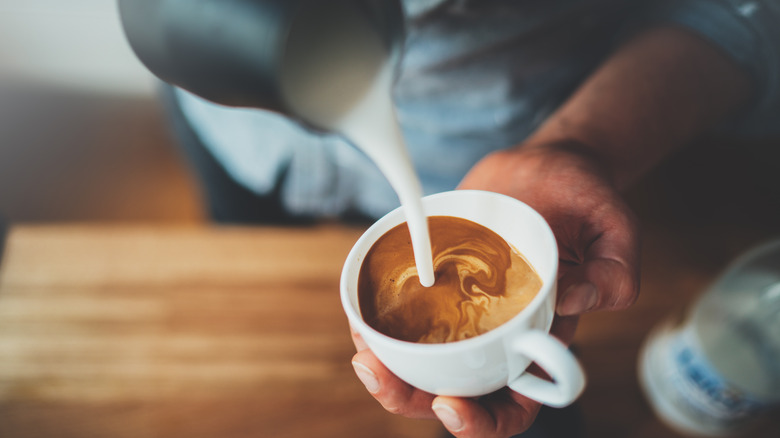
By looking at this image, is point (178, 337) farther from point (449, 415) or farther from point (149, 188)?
point (149, 188)

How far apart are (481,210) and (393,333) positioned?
0.16 metres

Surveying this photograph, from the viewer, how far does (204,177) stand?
111cm

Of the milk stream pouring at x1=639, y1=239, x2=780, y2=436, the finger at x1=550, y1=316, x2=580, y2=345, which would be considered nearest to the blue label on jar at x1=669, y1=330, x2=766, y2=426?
the milk stream pouring at x1=639, y1=239, x2=780, y2=436

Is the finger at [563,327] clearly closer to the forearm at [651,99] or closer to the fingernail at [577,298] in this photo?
the fingernail at [577,298]

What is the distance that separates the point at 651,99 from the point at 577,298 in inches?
16.8

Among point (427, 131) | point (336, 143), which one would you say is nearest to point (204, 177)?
point (336, 143)

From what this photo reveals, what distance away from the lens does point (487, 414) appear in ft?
1.77

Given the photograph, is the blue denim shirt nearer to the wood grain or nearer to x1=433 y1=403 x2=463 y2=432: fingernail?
the wood grain

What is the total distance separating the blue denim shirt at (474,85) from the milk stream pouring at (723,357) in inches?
10.5

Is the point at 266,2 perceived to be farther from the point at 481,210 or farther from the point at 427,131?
the point at 427,131

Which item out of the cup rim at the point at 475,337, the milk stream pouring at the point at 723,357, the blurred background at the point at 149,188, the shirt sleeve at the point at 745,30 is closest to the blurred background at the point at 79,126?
the blurred background at the point at 149,188

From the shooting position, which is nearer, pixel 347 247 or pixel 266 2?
pixel 266 2

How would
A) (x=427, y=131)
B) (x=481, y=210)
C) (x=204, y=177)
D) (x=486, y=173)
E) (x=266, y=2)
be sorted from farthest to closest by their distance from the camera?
(x=204, y=177), (x=427, y=131), (x=486, y=173), (x=481, y=210), (x=266, y=2)

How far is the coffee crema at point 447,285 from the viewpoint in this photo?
1.71ft
